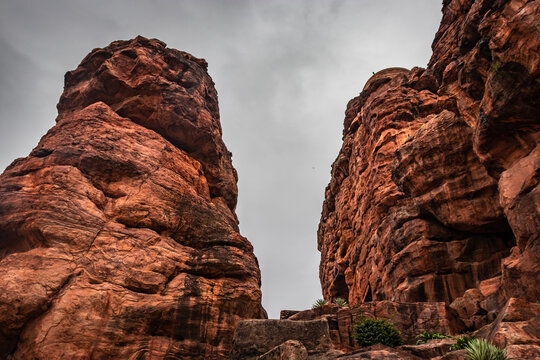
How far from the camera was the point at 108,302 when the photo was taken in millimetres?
15984

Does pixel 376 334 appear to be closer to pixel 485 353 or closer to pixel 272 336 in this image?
pixel 272 336

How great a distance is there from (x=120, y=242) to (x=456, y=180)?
2291 centimetres

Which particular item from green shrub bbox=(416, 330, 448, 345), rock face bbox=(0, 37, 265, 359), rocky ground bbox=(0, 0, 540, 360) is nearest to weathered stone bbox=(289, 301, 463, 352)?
rocky ground bbox=(0, 0, 540, 360)

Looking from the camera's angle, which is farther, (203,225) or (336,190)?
(336,190)

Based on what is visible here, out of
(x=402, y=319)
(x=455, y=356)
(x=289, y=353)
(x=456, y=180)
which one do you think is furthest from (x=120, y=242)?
(x=456, y=180)

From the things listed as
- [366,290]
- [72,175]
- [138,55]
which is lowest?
[366,290]

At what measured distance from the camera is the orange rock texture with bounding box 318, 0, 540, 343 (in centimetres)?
1673

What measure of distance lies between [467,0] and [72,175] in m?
31.3

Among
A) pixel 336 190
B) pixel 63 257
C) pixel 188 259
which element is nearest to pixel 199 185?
pixel 188 259

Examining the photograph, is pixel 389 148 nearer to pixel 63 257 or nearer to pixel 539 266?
pixel 539 266

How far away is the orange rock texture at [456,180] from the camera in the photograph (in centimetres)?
1673

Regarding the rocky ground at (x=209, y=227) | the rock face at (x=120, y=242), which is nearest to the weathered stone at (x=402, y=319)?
the rocky ground at (x=209, y=227)

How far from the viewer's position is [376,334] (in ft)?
52.7

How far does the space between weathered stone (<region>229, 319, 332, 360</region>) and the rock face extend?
18.1ft
